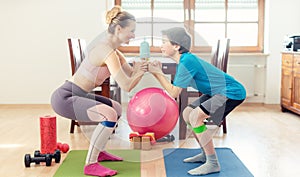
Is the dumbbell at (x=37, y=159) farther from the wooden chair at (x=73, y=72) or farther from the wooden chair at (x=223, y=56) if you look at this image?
the wooden chair at (x=223, y=56)

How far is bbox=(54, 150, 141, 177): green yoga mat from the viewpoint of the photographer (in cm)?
275

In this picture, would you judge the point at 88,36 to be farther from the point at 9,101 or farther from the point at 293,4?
the point at 293,4

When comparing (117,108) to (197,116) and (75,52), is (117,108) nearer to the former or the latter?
(197,116)

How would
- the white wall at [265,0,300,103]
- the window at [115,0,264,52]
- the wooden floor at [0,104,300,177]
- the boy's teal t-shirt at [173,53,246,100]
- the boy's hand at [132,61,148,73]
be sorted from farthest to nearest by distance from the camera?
the window at [115,0,264,52] < the white wall at [265,0,300,103] < the wooden floor at [0,104,300,177] < the boy's teal t-shirt at [173,53,246,100] < the boy's hand at [132,61,148,73]

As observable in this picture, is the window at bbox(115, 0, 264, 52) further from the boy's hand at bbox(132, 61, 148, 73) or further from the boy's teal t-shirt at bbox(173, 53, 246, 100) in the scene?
the boy's hand at bbox(132, 61, 148, 73)

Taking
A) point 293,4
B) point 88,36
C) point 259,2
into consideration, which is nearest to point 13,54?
point 88,36

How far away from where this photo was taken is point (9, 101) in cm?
581

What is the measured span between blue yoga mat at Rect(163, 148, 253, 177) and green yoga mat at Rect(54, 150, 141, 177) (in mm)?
217

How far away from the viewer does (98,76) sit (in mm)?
2803

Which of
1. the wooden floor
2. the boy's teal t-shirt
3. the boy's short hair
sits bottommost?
the wooden floor

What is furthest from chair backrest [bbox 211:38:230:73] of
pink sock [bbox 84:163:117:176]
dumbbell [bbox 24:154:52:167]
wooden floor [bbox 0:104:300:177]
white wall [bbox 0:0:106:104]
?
white wall [bbox 0:0:106:104]

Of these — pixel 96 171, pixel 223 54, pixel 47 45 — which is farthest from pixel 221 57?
pixel 47 45

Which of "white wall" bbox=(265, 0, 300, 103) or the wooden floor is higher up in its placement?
"white wall" bbox=(265, 0, 300, 103)

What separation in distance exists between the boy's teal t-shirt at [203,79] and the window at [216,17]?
120 inches
